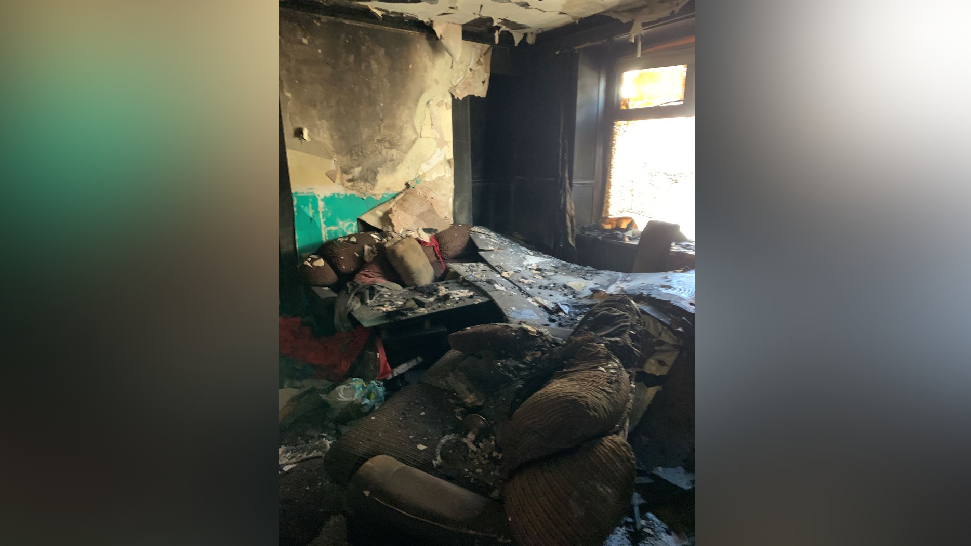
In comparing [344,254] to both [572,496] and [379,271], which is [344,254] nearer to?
[379,271]

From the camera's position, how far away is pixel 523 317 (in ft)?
10.4

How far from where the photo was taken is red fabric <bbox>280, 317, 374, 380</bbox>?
282 centimetres

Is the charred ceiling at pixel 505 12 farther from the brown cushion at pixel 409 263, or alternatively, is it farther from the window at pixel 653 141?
the brown cushion at pixel 409 263

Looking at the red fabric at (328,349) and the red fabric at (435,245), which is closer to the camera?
the red fabric at (328,349)

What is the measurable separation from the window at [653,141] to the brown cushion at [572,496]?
115 inches

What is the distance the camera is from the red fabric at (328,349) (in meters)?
2.82

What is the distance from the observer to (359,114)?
163 inches

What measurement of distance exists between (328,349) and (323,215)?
1.48 m
